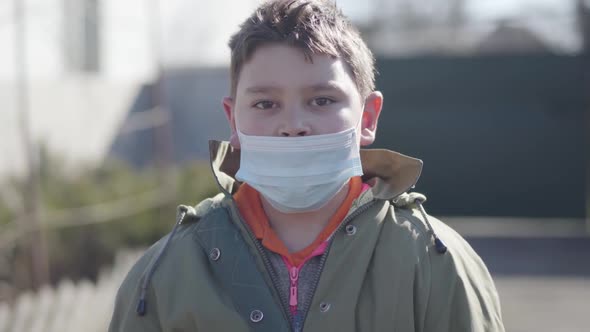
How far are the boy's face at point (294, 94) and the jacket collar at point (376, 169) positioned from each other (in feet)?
0.46


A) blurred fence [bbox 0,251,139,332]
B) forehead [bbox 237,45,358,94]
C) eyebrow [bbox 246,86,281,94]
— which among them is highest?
forehead [bbox 237,45,358,94]

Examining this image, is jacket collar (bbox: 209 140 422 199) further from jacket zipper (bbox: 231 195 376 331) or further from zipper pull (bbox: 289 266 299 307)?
zipper pull (bbox: 289 266 299 307)

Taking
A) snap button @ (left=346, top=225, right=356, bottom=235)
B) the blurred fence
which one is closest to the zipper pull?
snap button @ (left=346, top=225, right=356, bottom=235)

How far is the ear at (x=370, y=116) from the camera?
2441 millimetres

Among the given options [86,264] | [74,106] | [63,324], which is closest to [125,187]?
[86,264]

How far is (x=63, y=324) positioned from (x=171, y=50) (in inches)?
398

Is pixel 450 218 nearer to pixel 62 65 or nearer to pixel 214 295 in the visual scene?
pixel 62 65

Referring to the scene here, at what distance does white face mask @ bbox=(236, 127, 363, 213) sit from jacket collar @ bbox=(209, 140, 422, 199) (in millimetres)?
86

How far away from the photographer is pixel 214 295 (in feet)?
7.08

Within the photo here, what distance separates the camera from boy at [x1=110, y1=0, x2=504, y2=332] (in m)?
2.13

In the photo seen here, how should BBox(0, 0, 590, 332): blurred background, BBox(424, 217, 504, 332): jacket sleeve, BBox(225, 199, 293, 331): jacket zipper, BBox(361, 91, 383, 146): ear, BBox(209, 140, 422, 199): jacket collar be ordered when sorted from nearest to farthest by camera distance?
BBox(424, 217, 504, 332): jacket sleeve < BBox(225, 199, 293, 331): jacket zipper < BBox(209, 140, 422, 199): jacket collar < BBox(361, 91, 383, 146): ear < BBox(0, 0, 590, 332): blurred background

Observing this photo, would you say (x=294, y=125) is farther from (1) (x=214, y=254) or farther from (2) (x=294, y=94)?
(1) (x=214, y=254)

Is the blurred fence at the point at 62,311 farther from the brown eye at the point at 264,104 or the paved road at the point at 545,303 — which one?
the paved road at the point at 545,303

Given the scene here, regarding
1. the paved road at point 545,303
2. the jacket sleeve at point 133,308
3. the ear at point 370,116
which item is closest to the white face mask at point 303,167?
the ear at point 370,116
